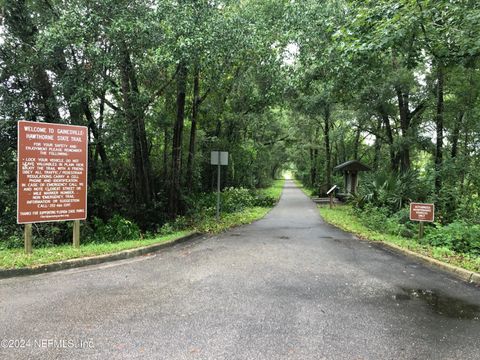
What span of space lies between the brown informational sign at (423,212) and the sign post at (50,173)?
7.92m

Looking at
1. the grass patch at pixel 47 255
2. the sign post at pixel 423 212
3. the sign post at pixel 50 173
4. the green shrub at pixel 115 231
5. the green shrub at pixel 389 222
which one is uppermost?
the sign post at pixel 50 173

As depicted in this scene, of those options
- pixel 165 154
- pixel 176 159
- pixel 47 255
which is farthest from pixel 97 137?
pixel 47 255

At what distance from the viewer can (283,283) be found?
16.5ft

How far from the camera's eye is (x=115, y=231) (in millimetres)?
9664

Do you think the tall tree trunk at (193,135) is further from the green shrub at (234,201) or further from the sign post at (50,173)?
the sign post at (50,173)

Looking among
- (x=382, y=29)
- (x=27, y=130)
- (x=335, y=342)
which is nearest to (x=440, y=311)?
(x=335, y=342)

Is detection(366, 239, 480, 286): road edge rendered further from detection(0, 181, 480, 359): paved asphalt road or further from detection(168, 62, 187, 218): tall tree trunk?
detection(168, 62, 187, 218): tall tree trunk

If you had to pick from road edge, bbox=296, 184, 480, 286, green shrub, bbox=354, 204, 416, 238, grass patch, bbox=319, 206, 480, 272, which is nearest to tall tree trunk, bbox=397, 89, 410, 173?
green shrub, bbox=354, 204, 416, 238

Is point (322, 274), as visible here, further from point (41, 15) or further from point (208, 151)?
point (208, 151)

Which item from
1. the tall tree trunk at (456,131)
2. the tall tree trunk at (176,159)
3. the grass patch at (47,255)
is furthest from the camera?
the tall tree trunk at (456,131)

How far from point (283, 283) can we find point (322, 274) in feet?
2.99

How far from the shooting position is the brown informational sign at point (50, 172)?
5.98 meters

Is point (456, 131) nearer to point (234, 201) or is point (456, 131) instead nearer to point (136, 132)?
point (234, 201)

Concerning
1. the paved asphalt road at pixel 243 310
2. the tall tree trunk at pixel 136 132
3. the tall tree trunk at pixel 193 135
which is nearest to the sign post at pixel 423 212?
the paved asphalt road at pixel 243 310
